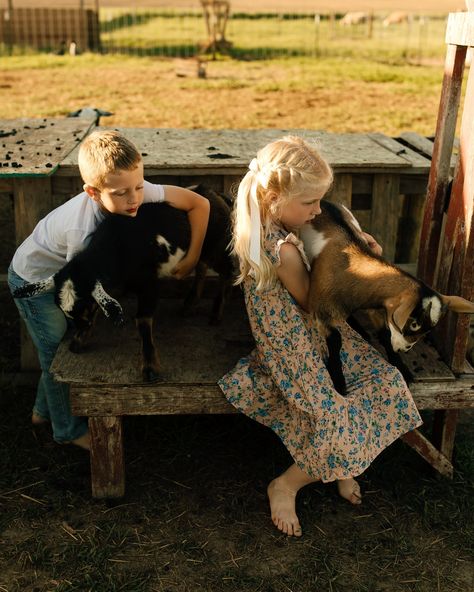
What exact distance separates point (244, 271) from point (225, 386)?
57cm

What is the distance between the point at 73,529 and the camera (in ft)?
12.1

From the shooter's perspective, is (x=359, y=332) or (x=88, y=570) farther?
(x=359, y=332)

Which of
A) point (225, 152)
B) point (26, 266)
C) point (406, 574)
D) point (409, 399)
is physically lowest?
point (406, 574)

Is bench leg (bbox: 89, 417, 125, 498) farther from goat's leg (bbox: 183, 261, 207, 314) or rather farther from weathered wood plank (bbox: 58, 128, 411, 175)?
weathered wood plank (bbox: 58, 128, 411, 175)

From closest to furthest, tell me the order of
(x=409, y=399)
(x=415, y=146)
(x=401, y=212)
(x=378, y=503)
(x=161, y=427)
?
(x=409, y=399), (x=378, y=503), (x=161, y=427), (x=415, y=146), (x=401, y=212)

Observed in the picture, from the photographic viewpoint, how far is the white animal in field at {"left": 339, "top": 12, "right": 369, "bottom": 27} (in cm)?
2486

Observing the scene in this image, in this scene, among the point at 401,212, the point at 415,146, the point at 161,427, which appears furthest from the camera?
the point at 401,212

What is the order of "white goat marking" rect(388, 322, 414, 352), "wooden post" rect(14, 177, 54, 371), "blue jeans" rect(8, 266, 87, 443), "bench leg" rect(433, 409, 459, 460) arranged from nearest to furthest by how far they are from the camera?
1. "white goat marking" rect(388, 322, 414, 352)
2. "blue jeans" rect(8, 266, 87, 443)
3. "bench leg" rect(433, 409, 459, 460)
4. "wooden post" rect(14, 177, 54, 371)

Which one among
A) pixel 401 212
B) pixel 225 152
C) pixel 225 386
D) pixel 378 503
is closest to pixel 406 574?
pixel 378 503

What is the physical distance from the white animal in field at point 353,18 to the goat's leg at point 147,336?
74.2ft

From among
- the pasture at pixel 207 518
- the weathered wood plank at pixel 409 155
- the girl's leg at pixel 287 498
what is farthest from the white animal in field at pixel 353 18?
the girl's leg at pixel 287 498

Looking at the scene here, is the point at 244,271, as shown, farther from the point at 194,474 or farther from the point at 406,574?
the point at 406,574

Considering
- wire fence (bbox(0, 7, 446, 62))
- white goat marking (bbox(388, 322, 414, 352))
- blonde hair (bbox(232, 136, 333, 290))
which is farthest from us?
wire fence (bbox(0, 7, 446, 62))

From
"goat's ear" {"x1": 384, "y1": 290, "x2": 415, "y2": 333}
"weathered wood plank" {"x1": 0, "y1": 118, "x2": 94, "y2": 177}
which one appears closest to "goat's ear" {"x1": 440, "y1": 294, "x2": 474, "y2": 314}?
"goat's ear" {"x1": 384, "y1": 290, "x2": 415, "y2": 333}
